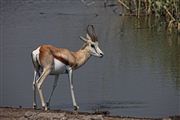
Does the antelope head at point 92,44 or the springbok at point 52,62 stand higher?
the antelope head at point 92,44

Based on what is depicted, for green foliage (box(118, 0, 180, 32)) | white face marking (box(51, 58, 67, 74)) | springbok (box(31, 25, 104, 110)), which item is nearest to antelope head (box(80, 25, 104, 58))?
springbok (box(31, 25, 104, 110))

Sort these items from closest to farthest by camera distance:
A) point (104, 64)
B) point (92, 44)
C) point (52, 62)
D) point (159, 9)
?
point (52, 62) → point (92, 44) → point (104, 64) → point (159, 9)

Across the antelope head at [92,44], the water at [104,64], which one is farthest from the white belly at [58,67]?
the water at [104,64]

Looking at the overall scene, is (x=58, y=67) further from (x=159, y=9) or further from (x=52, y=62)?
(x=159, y=9)

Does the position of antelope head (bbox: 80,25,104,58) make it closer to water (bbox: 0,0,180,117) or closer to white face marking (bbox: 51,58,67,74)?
white face marking (bbox: 51,58,67,74)

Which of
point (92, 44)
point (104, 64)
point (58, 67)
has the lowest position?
point (104, 64)

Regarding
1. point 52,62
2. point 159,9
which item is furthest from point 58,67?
point 159,9

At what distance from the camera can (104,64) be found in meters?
15.5

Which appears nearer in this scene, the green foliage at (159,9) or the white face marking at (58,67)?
the white face marking at (58,67)

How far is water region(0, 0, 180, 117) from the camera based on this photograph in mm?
11789

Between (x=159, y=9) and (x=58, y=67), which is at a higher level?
(x=159, y=9)

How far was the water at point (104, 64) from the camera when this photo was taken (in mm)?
11789

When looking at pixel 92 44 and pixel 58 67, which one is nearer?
pixel 58 67

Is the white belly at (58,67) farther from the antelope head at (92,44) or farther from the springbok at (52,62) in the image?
the antelope head at (92,44)
